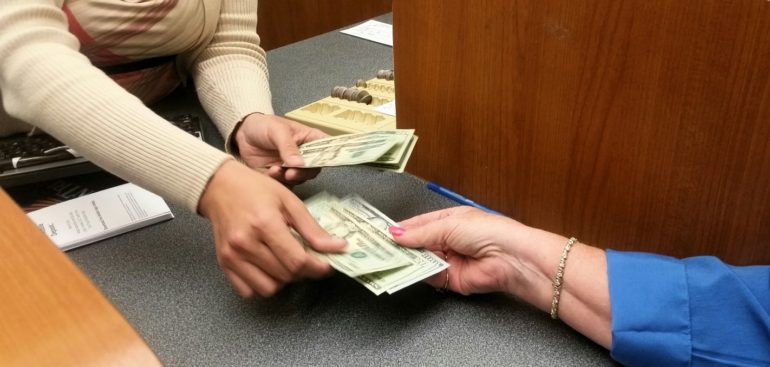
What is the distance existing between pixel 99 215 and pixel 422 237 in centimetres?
A: 51

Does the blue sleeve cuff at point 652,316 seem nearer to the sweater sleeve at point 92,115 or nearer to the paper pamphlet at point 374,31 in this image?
the sweater sleeve at point 92,115

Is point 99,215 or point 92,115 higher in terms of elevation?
point 92,115

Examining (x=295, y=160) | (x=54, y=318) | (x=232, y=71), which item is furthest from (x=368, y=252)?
(x=232, y=71)

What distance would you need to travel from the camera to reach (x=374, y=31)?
160 centimetres

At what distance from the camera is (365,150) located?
0.83 metres

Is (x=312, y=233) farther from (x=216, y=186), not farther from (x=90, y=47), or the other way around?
(x=90, y=47)

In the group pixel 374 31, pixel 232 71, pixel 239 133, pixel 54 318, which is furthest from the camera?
pixel 374 31

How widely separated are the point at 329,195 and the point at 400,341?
270 millimetres

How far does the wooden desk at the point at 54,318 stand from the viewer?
0.43 m

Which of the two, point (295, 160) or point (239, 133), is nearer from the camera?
point (295, 160)

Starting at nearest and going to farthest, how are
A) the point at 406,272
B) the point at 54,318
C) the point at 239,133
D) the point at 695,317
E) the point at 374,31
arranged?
the point at 54,318
the point at 695,317
the point at 406,272
the point at 239,133
the point at 374,31

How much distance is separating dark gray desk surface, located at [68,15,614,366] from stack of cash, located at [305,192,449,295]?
0.17 feet

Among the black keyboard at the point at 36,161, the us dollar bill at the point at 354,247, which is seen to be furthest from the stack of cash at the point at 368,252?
the black keyboard at the point at 36,161

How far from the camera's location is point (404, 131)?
0.87 m
